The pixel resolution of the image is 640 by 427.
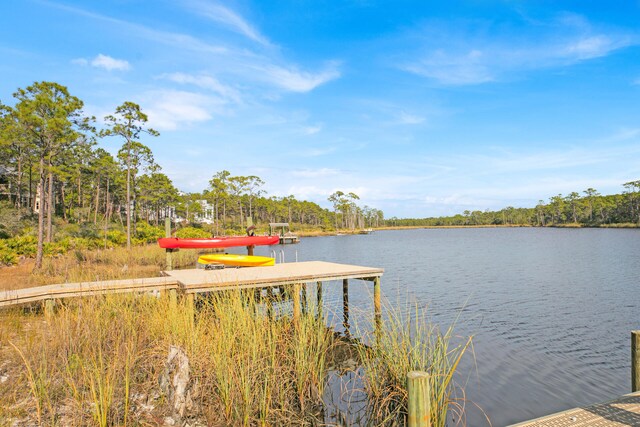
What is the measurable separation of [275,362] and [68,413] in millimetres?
2108

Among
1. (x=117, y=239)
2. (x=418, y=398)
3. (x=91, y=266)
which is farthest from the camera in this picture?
(x=117, y=239)

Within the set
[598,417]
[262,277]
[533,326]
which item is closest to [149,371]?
[262,277]

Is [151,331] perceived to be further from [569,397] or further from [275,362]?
[569,397]

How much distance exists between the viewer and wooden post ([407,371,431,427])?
2.92 m

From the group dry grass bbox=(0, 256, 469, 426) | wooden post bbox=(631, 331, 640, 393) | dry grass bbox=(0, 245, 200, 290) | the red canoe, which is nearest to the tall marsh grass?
dry grass bbox=(0, 256, 469, 426)

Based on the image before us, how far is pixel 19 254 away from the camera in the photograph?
18.7 meters

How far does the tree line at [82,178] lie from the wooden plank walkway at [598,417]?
1761cm

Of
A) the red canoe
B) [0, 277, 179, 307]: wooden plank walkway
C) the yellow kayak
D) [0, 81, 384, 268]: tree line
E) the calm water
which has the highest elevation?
[0, 81, 384, 268]: tree line

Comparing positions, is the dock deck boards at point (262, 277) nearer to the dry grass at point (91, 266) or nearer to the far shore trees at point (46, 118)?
the dry grass at point (91, 266)

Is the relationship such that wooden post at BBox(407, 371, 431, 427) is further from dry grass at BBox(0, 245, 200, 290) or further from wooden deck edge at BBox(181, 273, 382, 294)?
dry grass at BBox(0, 245, 200, 290)

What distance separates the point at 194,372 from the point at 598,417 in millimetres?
4179

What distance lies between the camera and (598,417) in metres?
3.69

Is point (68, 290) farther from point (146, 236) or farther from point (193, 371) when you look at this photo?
point (146, 236)

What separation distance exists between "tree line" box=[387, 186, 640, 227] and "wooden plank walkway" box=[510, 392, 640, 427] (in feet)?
284
